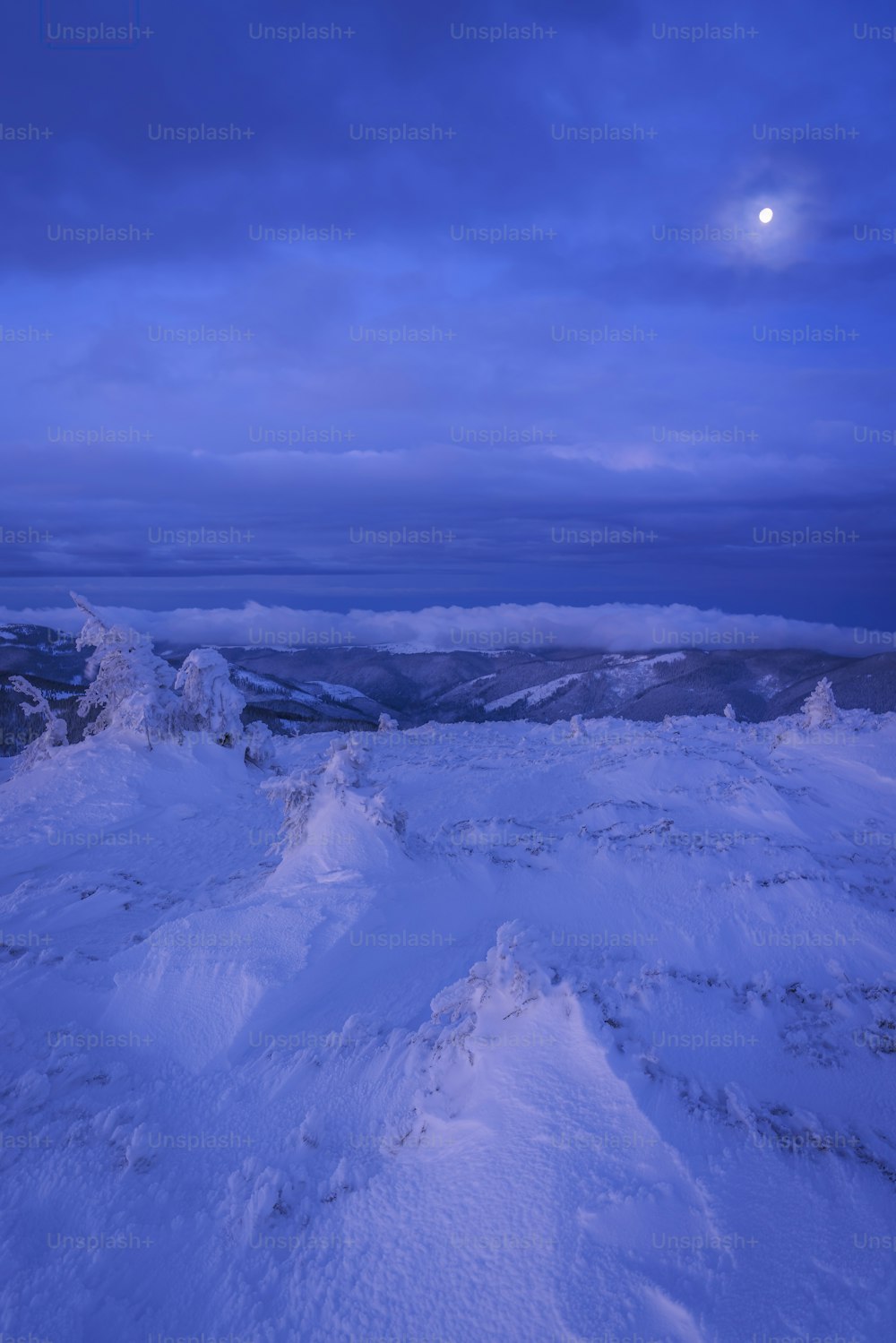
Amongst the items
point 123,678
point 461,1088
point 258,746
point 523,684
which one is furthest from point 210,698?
point 523,684

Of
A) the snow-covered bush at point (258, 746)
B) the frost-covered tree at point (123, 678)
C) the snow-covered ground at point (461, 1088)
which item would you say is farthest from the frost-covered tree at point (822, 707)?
the frost-covered tree at point (123, 678)

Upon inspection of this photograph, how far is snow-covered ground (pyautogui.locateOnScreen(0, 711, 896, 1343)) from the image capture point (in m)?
4.25

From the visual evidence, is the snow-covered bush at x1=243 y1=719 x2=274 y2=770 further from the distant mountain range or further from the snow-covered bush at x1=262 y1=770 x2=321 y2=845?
the distant mountain range

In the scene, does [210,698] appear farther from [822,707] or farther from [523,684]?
[523,684]

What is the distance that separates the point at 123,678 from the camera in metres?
20.4

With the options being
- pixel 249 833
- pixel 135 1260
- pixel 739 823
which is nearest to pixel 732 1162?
pixel 135 1260

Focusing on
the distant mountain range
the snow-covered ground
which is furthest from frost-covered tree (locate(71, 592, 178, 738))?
the distant mountain range

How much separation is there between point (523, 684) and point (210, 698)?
10961cm

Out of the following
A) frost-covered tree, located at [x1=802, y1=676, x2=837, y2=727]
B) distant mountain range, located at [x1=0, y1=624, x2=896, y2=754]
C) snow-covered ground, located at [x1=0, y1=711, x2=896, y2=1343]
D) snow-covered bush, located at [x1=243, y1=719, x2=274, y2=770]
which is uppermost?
frost-covered tree, located at [x1=802, y1=676, x2=837, y2=727]

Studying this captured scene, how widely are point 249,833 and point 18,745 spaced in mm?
26350

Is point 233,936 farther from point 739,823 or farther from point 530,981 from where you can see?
point 739,823

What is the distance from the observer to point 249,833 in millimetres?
16922

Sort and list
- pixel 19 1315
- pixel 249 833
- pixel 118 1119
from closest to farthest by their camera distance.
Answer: pixel 19 1315 < pixel 118 1119 < pixel 249 833

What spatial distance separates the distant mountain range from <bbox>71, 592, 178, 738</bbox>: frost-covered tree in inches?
1211
